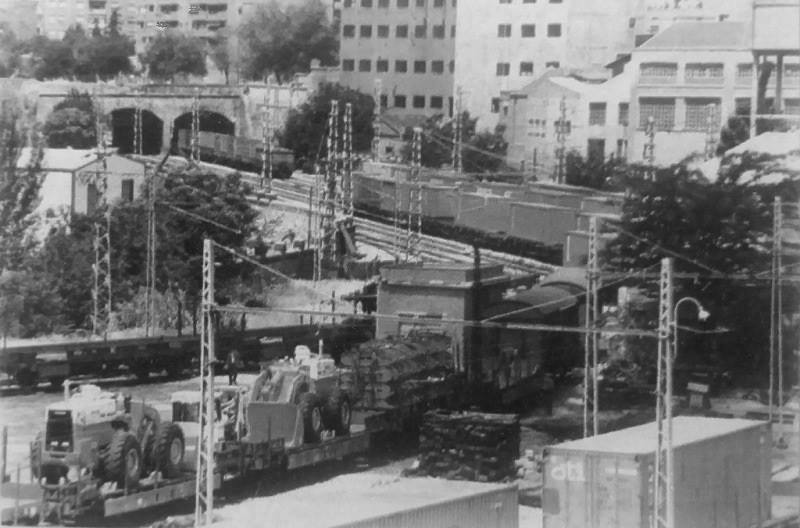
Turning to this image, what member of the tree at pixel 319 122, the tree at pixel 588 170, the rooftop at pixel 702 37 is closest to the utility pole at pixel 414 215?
the tree at pixel 319 122

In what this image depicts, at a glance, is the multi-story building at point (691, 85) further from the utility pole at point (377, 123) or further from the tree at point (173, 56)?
the tree at point (173, 56)

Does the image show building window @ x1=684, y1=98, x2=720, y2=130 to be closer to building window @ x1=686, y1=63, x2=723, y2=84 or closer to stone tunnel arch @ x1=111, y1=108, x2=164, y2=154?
building window @ x1=686, y1=63, x2=723, y2=84

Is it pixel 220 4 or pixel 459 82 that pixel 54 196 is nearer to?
pixel 220 4

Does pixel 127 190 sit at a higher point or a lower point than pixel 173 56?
lower

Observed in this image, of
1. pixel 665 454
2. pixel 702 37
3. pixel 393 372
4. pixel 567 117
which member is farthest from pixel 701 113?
pixel 665 454

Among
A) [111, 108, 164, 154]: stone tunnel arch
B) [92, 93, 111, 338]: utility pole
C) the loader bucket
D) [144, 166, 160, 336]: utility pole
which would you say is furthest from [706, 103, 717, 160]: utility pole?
[111, 108, 164, 154]: stone tunnel arch

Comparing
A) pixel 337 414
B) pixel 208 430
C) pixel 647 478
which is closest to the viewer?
pixel 647 478

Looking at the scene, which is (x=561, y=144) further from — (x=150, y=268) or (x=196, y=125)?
(x=196, y=125)

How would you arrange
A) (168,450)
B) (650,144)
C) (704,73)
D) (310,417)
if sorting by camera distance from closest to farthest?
(168,450), (310,417), (650,144), (704,73)
